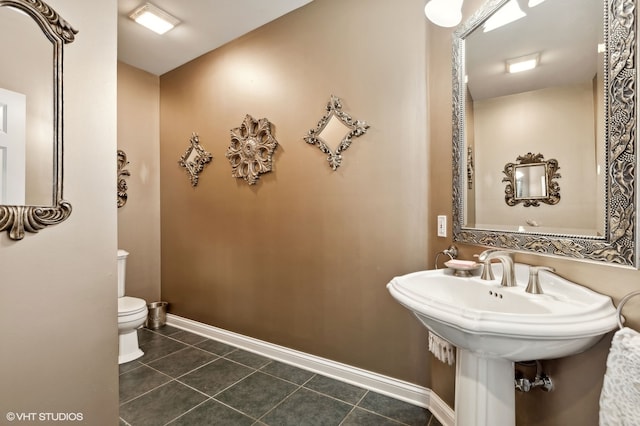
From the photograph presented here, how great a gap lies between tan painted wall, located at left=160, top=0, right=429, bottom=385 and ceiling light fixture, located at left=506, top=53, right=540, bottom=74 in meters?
0.48

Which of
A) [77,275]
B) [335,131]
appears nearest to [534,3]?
[335,131]

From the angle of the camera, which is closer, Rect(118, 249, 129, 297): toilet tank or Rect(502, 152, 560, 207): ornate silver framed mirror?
Rect(502, 152, 560, 207): ornate silver framed mirror

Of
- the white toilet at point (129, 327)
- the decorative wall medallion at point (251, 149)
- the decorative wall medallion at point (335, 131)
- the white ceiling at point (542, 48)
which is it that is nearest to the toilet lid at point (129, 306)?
the white toilet at point (129, 327)

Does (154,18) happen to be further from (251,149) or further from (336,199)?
(336,199)

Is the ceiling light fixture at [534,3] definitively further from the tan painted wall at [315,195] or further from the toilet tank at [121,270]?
the toilet tank at [121,270]

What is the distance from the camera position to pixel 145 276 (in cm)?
309

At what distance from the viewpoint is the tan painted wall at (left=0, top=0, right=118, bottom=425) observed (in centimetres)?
107

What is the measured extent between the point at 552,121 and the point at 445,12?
2.69ft

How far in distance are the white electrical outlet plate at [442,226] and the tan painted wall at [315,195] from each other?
0.37 feet

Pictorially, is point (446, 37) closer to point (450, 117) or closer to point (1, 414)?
point (450, 117)

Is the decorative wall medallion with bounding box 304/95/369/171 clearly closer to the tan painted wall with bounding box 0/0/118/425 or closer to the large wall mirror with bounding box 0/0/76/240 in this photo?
the tan painted wall with bounding box 0/0/118/425

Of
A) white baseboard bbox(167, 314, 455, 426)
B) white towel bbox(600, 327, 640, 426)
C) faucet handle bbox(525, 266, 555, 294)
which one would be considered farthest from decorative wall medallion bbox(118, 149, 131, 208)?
white towel bbox(600, 327, 640, 426)

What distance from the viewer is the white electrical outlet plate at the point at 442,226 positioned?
1.62m

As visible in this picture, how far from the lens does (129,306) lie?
2377 mm
